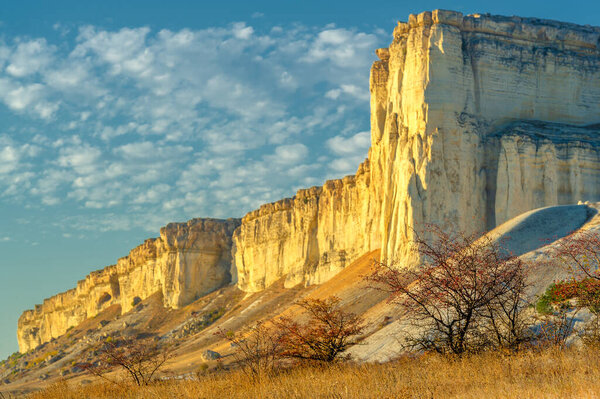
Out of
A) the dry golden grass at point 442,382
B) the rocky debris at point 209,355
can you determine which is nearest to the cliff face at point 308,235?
the rocky debris at point 209,355

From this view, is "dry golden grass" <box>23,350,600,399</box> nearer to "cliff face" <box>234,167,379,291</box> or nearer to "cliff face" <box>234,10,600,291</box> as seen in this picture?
"cliff face" <box>234,10,600,291</box>

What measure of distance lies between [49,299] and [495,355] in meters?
120

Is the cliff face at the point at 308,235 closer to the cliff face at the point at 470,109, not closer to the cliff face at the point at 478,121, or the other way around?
the cliff face at the point at 478,121

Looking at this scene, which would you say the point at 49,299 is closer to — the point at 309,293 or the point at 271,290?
the point at 271,290

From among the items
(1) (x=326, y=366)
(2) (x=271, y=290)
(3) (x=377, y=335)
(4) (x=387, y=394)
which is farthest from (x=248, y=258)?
(4) (x=387, y=394)

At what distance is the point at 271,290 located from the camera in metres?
67.6

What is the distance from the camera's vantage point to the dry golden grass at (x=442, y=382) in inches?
436

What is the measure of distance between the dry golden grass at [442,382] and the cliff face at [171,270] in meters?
65.7

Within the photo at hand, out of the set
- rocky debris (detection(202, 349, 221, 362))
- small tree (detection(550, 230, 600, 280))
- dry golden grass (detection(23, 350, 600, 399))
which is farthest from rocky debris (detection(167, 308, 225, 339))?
dry golden grass (detection(23, 350, 600, 399))

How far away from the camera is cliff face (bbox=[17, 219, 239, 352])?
81.2 metres

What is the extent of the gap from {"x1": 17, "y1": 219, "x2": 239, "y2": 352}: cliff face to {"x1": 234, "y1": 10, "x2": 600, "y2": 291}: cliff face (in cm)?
3284

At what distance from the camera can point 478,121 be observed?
46.6 meters

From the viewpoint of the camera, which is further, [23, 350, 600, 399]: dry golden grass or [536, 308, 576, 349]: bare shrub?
[536, 308, 576, 349]: bare shrub

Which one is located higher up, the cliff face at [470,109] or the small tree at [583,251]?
the cliff face at [470,109]
